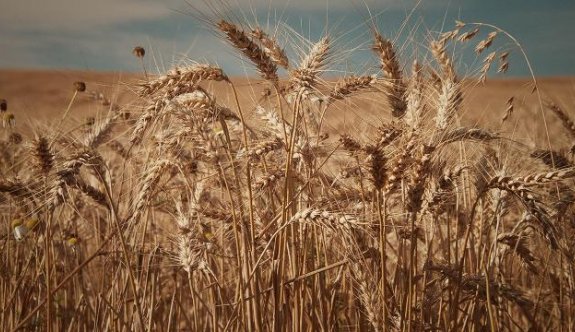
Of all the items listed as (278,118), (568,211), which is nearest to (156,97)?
(278,118)

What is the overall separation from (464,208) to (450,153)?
0.62 metres

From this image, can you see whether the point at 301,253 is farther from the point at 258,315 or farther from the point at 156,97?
the point at 156,97

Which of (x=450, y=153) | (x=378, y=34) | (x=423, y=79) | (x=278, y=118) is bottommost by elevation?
(x=450, y=153)

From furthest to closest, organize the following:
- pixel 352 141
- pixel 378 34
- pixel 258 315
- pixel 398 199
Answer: pixel 398 199, pixel 378 34, pixel 352 141, pixel 258 315

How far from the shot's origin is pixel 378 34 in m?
2.24

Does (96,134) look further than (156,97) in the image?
Yes

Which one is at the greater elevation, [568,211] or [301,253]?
[568,211]

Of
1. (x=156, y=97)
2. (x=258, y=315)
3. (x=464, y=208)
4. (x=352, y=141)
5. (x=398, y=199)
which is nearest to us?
(x=258, y=315)

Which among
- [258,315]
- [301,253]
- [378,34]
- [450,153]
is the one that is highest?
[378,34]

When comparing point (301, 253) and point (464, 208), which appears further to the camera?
point (464, 208)

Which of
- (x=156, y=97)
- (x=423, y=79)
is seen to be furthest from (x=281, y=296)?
(x=423, y=79)

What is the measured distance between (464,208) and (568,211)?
0.51 meters

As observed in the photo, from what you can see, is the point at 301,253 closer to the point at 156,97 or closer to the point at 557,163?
the point at 156,97

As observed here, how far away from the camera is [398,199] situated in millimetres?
2410
